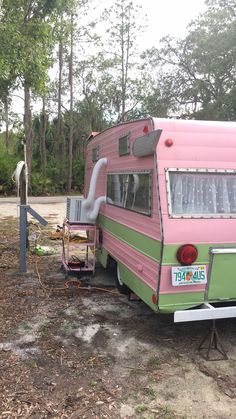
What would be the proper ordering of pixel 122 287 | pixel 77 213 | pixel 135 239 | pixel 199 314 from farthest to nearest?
1. pixel 77 213
2. pixel 122 287
3. pixel 135 239
4. pixel 199 314

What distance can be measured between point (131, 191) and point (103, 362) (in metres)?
2.05

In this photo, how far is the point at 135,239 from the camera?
15.1 ft

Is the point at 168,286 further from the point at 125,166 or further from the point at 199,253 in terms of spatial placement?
the point at 125,166

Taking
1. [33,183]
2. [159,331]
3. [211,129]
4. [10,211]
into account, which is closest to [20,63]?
[211,129]

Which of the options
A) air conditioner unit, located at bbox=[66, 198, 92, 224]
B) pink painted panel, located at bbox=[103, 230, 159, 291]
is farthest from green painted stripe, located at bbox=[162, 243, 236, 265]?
air conditioner unit, located at bbox=[66, 198, 92, 224]

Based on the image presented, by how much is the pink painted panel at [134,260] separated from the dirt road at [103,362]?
2.20 feet

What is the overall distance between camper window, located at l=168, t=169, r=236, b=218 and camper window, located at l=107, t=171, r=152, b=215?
307 mm

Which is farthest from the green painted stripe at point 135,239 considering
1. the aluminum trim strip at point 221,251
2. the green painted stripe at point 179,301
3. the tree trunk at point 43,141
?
the tree trunk at point 43,141

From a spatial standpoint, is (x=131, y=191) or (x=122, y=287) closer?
(x=131, y=191)

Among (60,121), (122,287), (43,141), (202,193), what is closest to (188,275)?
(202,193)

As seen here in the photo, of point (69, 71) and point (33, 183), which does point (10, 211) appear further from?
point (69, 71)

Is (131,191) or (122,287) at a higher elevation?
(131,191)

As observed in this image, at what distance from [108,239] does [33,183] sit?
20.2 metres

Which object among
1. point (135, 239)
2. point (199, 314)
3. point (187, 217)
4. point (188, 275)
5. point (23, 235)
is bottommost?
point (199, 314)
